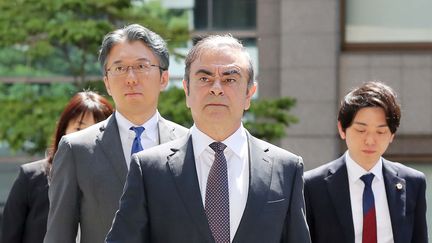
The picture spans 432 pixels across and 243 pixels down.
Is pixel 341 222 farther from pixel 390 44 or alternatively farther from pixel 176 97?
pixel 390 44

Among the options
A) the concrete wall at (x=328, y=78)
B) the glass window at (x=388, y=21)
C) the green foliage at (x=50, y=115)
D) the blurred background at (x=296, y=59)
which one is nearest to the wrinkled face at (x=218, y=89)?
the green foliage at (x=50, y=115)

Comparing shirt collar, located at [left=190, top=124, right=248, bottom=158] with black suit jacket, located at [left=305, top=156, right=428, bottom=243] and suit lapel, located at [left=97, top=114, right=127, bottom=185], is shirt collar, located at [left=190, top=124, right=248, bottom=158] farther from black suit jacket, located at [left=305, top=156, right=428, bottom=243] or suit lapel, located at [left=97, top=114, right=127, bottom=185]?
black suit jacket, located at [left=305, top=156, right=428, bottom=243]

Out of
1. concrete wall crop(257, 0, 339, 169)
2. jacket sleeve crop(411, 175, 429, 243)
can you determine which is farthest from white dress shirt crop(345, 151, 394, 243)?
concrete wall crop(257, 0, 339, 169)

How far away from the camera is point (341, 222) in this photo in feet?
17.2

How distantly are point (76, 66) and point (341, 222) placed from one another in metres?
11.8

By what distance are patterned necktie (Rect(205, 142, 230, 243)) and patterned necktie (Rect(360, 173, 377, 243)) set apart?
4.97 ft

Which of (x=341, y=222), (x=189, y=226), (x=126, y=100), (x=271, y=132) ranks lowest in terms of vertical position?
(x=271, y=132)

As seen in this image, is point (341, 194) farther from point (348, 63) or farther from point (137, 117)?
point (348, 63)

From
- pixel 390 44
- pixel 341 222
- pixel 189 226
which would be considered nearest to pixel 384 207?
pixel 341 222

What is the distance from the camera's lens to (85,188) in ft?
15.5

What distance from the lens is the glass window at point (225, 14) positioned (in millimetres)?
17797

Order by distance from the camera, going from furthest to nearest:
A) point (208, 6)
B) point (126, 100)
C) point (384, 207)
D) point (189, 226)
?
point (208, 6)
point (384, 207)
point (126, 100)
point (189, 226)

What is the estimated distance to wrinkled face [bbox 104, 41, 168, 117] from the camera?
4938 millimetres

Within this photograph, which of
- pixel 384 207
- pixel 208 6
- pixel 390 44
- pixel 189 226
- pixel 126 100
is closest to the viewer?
pixel 189 226
